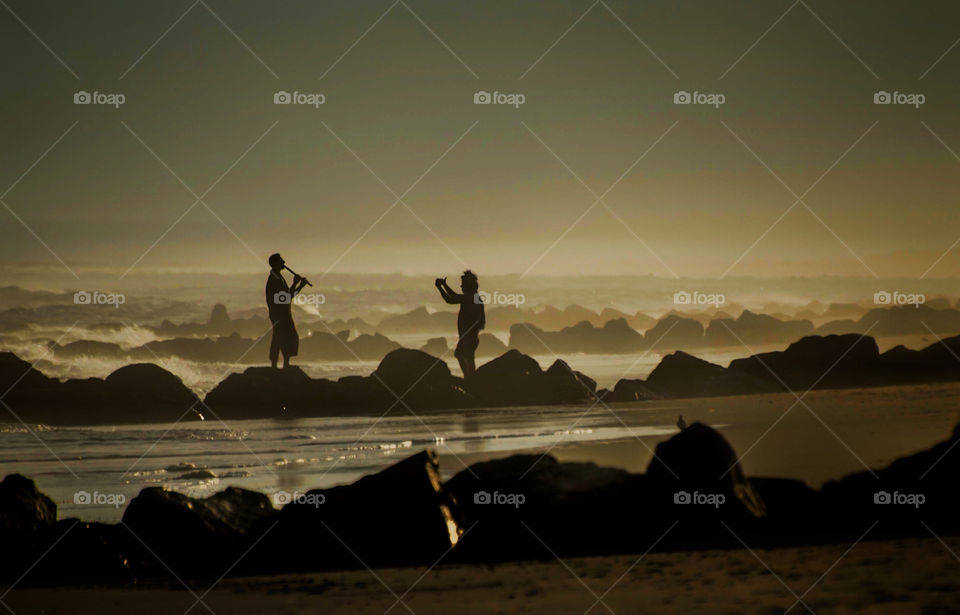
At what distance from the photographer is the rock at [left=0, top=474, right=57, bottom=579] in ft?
41.3

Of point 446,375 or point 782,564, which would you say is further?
point 446,375

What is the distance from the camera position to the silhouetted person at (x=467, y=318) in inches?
998

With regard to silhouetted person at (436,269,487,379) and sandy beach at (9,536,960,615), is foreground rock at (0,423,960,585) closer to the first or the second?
sandy beach at (9,536,960,615)

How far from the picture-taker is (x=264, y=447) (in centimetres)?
2009

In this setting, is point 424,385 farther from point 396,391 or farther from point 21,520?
point 21,520

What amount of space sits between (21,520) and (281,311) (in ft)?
37.4

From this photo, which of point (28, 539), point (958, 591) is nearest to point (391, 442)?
point (28, 539)

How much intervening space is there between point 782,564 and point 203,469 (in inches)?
404

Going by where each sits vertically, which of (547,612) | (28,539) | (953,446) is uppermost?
(953,446)

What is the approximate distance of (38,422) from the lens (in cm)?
2581

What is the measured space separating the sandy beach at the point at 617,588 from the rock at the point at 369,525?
0.55 meters

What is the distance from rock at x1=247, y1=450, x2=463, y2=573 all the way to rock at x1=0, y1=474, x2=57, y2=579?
9.48ft

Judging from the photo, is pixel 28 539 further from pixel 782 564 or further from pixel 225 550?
pixel 782 564

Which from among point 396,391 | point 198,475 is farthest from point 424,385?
point 198,475
